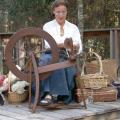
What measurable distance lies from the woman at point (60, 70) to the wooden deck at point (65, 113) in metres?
0.19

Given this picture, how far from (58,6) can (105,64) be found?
1.34 m

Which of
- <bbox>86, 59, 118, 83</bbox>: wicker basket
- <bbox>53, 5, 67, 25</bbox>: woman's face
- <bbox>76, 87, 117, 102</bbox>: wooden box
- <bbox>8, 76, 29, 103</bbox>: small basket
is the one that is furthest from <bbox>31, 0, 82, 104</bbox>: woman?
<bbox>86, 59, 118, 83</bbox>: wicker basket

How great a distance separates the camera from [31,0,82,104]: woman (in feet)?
14.9

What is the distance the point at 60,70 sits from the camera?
4570 mm

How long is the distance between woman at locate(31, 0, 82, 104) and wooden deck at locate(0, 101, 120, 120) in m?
0.19

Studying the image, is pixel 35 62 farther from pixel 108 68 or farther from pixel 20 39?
pixel 108 68

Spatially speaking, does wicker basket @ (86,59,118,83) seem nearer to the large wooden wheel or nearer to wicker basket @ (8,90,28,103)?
wicker basket @ (8,90,28,103)

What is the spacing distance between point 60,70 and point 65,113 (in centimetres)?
50

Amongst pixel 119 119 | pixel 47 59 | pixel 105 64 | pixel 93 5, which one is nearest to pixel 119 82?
pixel 105 64

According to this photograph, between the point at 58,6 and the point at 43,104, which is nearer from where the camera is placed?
the point at 43,104

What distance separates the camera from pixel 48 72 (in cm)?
446

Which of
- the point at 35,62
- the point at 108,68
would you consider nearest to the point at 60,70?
the point at 35,62

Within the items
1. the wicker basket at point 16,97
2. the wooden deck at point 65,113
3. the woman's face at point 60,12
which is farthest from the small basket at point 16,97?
the woman's face at point 60,12

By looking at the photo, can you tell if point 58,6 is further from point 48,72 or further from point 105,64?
point 105,64
